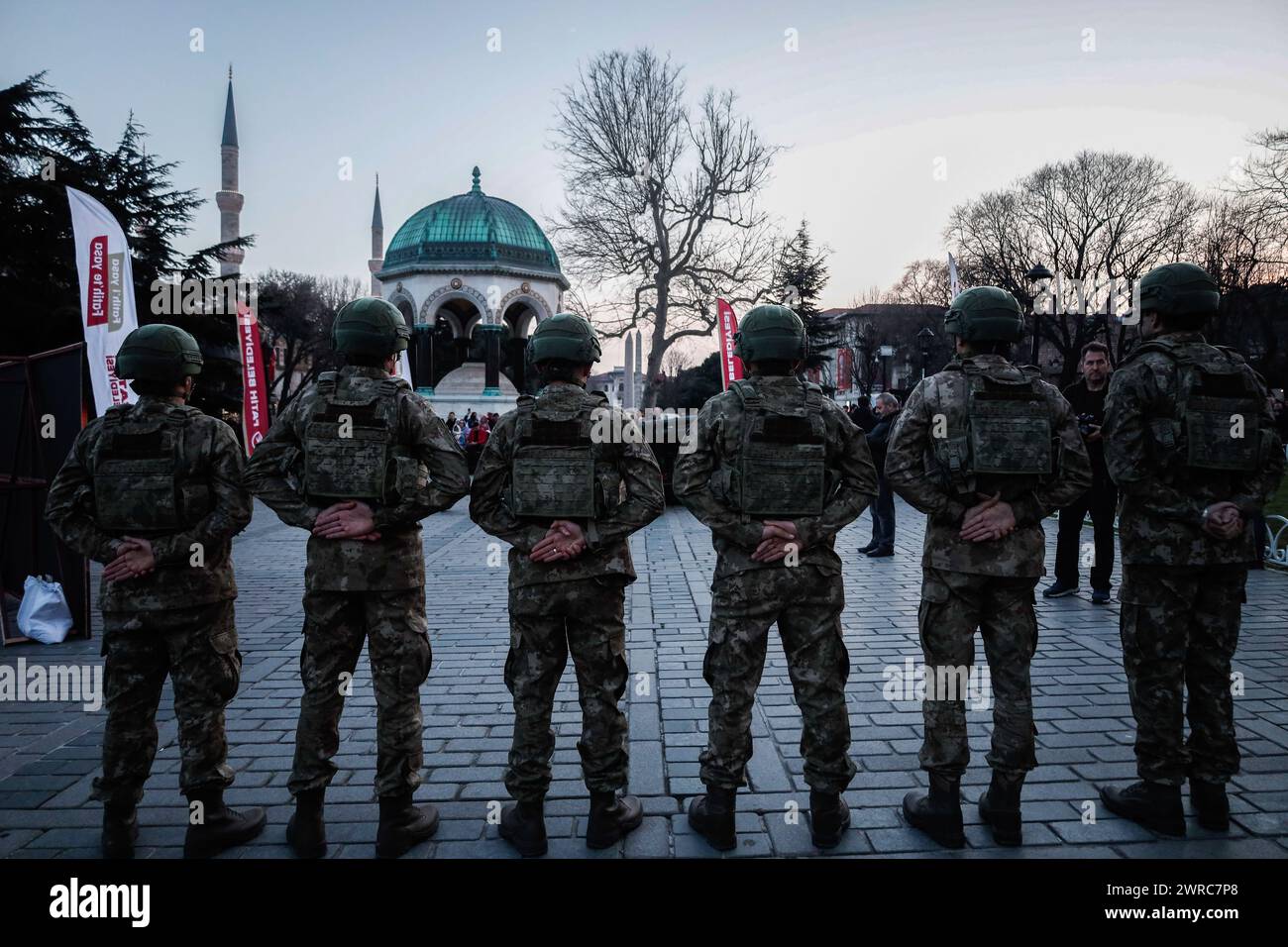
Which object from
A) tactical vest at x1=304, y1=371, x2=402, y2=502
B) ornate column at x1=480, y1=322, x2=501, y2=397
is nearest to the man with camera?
tactical vest at x1=304, y1=371, x2=402, y2=502

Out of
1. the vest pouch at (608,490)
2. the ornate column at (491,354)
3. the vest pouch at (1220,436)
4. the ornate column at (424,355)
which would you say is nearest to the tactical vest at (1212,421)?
the vest pouch at (1220,436)

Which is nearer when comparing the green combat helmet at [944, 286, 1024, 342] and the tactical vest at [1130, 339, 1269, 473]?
the tactical vest at [1130, 339, 1269, 473]

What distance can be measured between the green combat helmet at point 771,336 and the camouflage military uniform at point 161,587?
257 centimetres

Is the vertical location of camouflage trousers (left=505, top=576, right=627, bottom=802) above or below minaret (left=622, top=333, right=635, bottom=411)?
below

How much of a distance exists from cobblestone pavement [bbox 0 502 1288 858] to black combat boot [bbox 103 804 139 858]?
0.32ft

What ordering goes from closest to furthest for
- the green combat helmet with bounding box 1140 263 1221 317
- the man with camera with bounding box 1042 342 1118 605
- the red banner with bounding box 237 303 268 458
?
the green combat helmet with bounding box 1140 263 1221 317, the man with camera with bounding box 1042 342 1118 605, the red banner with bounding box 237 303 268 458

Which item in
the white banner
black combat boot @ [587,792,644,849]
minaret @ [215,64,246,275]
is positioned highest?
minaret @ [215,64,246,275]

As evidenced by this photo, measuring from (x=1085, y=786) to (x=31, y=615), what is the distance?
8453mm

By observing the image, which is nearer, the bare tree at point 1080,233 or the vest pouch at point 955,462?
the vest pouch at point 955,462

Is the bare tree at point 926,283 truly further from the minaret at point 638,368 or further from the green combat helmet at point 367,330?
the green combat helmet at point 367,330

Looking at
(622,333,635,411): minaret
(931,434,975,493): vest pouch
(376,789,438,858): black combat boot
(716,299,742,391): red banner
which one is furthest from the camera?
(622,333,635,411): minaret

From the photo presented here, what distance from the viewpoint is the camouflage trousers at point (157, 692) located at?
138 inches

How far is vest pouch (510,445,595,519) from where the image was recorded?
3.55 m

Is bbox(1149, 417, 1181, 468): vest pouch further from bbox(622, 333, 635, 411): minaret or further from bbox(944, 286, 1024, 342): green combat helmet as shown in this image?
bbox(622, 333, 635, 411): minaret
